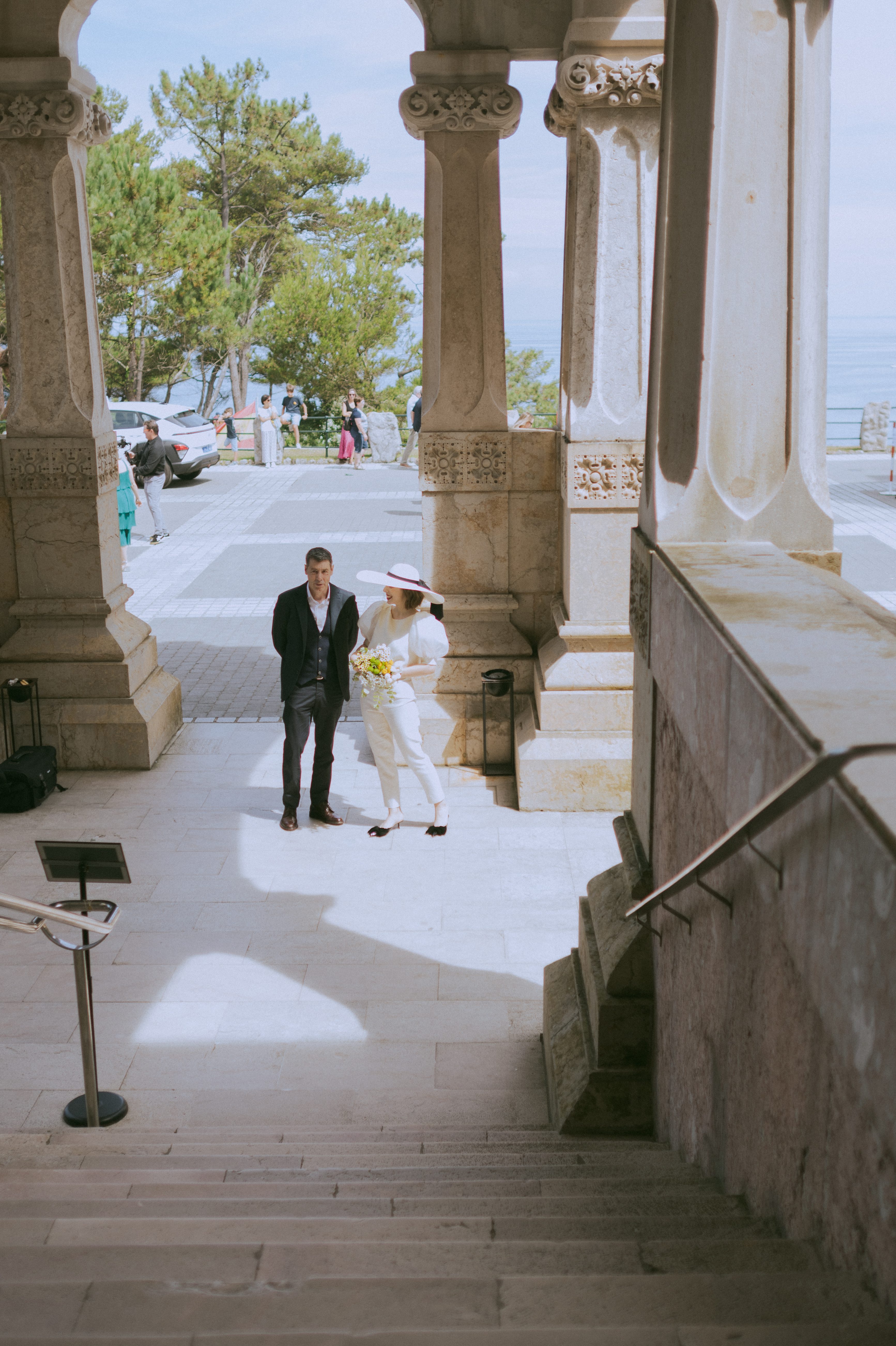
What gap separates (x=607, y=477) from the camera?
8.30m

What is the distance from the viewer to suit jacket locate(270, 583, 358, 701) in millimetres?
7781

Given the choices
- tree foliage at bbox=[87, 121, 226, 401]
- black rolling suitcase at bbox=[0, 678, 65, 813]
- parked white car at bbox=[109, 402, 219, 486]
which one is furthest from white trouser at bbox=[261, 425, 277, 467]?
black rolling suitcase at bbox=[0, 678, 65, 813]

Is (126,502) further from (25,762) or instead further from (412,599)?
(412,599)

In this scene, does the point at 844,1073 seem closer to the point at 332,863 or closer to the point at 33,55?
the point at 332,863

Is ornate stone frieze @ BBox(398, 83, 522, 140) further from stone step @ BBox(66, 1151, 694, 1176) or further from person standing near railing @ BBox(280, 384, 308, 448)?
person standing near railing @ BBox(280, 384, 308, 448)

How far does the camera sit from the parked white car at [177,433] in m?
24.6

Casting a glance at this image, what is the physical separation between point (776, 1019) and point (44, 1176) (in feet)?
7.16

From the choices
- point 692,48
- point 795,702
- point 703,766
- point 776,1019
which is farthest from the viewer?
point 692,48

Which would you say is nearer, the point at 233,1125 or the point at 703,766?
the point at 703,766

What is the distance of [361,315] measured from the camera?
4166cm

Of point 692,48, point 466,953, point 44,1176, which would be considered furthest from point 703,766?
point 466,953

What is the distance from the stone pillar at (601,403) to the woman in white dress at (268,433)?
768 inches

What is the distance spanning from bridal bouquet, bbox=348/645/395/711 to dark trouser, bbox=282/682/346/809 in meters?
0.30

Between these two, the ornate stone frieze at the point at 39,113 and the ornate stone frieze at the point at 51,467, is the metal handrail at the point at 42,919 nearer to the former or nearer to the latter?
the ornate stone frieze at the point at 51,467
